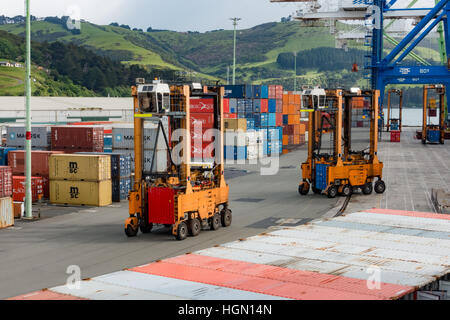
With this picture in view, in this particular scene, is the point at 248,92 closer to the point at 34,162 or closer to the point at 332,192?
the point at 332,192

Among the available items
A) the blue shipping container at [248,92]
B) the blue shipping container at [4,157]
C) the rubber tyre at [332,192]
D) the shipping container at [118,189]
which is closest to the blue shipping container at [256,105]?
the blue shipping container at [248,92]

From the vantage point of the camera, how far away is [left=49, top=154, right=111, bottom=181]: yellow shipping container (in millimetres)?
34125

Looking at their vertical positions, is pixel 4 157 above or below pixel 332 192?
above

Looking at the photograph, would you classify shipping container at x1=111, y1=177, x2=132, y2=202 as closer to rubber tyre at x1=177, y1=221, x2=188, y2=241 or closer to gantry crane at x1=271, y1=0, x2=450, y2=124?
rubber tyre at x1=177, y1=221, x2=188, y2=241

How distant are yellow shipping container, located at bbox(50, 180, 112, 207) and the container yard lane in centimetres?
72

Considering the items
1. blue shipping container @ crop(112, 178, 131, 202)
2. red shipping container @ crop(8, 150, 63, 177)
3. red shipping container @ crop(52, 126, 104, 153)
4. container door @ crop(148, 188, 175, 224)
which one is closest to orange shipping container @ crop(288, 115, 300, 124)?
red shipping container @ crop(52, 126, 104, 153)

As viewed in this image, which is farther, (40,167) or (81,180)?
(40,167)

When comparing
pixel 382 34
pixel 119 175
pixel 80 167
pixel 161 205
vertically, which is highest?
pixel 382 34

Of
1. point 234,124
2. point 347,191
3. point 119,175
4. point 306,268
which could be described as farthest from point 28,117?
point 234,124

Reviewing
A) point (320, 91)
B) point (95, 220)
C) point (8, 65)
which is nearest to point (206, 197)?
point (95, 220)

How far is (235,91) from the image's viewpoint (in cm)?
6850

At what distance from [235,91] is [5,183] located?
1654 inches
